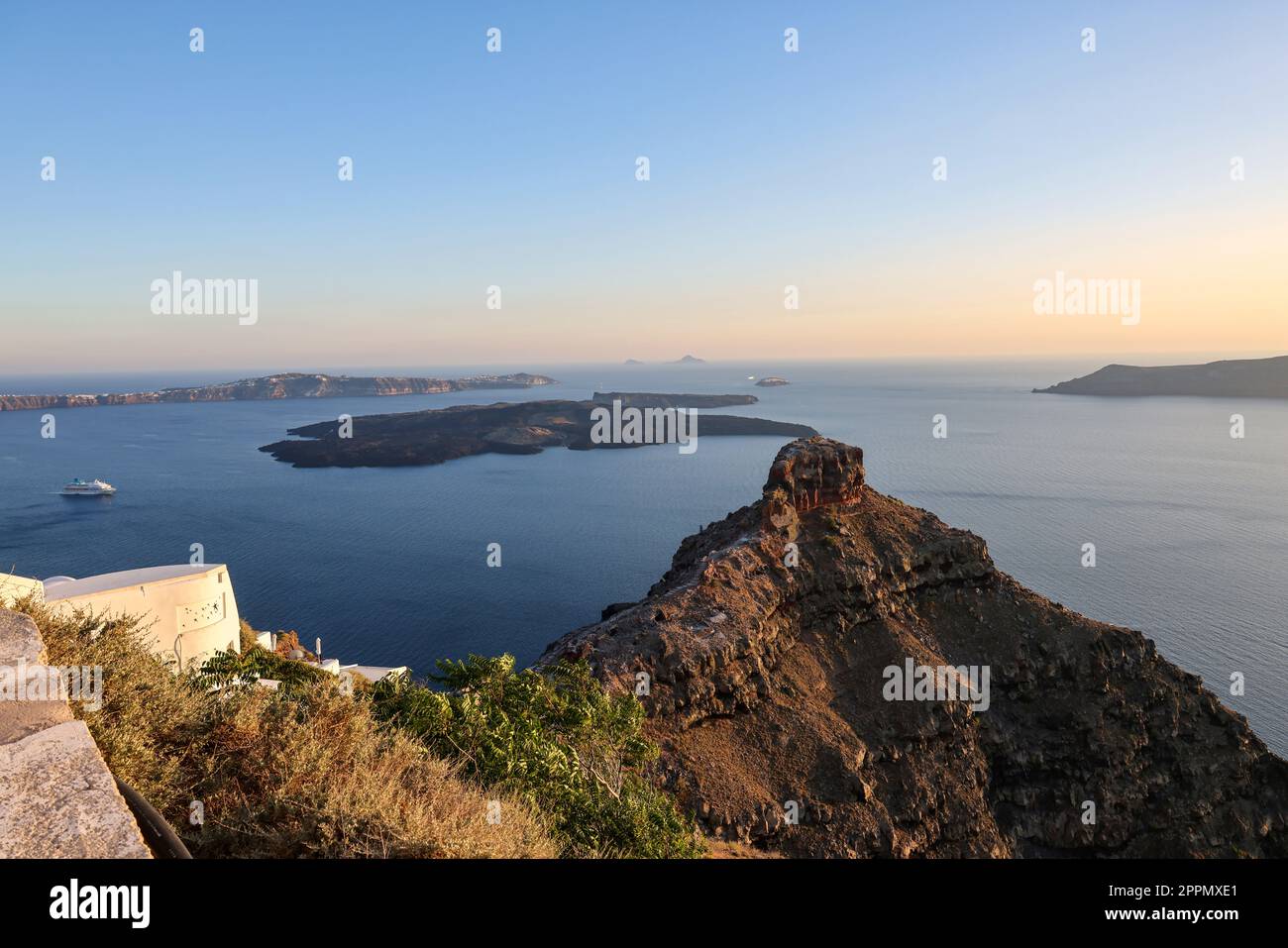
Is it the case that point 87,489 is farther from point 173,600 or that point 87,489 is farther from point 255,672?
point 255,672

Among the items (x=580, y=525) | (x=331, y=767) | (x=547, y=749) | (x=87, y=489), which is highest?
(x=331, y=767)

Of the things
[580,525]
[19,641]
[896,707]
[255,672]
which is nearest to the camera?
[19,641]

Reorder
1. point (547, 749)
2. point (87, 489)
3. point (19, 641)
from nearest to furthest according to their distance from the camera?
point (19, 641)
point (547, 749)
point (87, 489)

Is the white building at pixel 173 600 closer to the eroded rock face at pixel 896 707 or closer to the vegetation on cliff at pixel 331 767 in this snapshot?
the eroded rock face at pixel 896 707

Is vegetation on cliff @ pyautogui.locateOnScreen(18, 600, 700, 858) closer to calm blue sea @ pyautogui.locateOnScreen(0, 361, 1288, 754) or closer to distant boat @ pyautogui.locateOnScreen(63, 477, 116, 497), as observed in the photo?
calm blue sea @ pyautogui.locateOnScreen(0, 361, 1288, 754)

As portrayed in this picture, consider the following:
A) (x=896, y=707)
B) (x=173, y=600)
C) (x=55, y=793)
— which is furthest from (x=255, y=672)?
(x=896, y=707)
